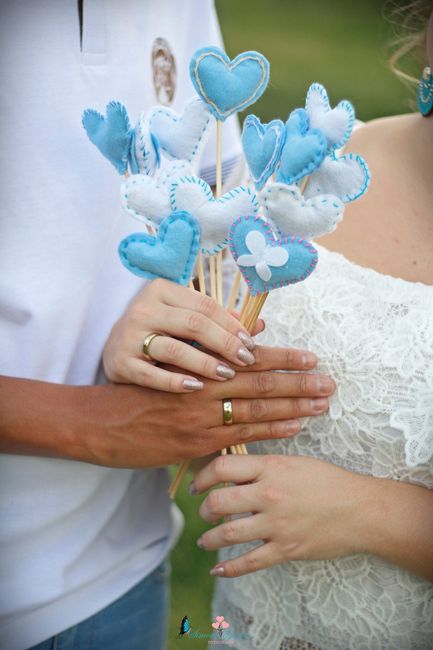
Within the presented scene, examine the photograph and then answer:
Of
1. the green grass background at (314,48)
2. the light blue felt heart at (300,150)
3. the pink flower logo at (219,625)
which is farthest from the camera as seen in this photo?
the green grass background at (314,48)

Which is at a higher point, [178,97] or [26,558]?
[178,97]

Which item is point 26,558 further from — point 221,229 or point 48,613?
point 221,229

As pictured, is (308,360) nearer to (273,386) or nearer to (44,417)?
(273,386)

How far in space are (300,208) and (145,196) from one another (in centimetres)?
18

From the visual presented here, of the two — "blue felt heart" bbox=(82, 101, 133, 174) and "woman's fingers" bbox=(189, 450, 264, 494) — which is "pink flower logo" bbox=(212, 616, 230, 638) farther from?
"blue felt heart" bbox=(82, 101, 133, 174)

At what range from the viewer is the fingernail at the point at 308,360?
3.22 ft

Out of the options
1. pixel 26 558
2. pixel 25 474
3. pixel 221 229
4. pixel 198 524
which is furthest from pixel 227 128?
pixel 198 524

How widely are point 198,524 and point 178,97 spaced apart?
5.43 ft

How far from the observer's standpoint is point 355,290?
105cm

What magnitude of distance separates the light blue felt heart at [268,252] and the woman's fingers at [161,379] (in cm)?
17

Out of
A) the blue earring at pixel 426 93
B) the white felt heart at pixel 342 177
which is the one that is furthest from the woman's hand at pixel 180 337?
the blue earring at pixel 426 93

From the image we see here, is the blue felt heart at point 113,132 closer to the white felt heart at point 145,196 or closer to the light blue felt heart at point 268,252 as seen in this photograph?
the white felt heart at point 145,196

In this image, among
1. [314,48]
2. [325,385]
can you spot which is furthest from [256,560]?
[314,48]

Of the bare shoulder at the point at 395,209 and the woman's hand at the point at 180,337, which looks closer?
the woman's hand at the point at 180,337
